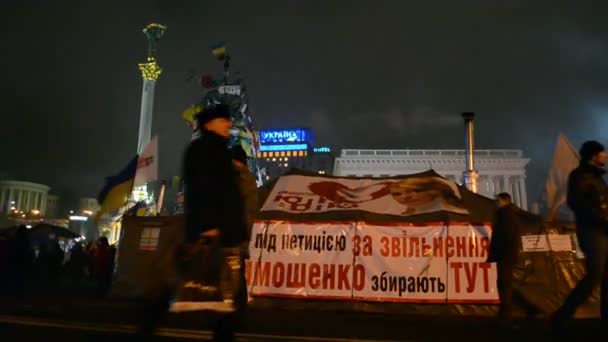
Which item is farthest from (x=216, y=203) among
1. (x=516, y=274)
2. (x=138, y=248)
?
(x=138, y=248)

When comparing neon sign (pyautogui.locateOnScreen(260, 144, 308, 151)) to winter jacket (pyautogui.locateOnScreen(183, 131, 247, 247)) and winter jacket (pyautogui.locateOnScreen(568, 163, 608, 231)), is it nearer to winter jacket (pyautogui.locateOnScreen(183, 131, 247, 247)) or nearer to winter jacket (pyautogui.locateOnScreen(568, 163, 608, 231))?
winter jacket (pyautogui.locateOnScreen(568, 163, 608, 231))

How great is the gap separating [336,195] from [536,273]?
425cm

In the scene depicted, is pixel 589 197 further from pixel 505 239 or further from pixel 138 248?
pixel 138 248

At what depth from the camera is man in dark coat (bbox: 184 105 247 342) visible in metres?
3.22

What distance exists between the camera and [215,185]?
10.6 ft

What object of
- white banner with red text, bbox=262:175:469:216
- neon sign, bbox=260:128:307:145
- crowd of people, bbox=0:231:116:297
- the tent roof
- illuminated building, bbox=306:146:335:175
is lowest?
crowd of people, bbox=0:231:116:297

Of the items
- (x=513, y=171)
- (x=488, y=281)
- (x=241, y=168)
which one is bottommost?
(x=488, y=281)

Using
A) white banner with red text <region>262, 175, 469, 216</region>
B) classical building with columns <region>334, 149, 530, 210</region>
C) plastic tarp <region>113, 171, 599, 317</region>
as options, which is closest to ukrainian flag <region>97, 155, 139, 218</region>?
plastic tarp <region>113, 171, 599, 317</region>

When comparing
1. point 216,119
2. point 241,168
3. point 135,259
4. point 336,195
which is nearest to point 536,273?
point 336,195

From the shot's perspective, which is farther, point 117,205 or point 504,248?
point 117,205

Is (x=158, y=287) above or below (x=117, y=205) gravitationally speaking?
below

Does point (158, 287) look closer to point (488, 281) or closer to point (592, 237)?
point (592, 237)

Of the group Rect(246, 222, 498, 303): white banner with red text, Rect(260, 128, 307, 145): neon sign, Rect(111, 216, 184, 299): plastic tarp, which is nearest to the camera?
Rect(246, 222, 498, 303): white banner with red text

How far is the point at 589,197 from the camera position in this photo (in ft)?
15.7
